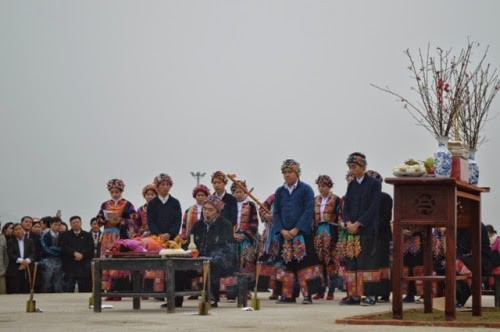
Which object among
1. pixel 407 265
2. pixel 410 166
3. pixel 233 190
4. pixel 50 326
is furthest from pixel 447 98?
pixel 233 190

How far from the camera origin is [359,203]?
14875mm

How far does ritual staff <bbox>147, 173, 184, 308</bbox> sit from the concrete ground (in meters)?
1.97

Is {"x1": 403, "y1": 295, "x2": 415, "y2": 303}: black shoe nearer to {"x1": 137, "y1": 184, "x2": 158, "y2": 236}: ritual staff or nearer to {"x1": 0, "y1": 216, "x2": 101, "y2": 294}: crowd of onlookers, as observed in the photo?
{"x1": 137, "y1": 184, "x2": 158, "y2": 236}: ritual staff

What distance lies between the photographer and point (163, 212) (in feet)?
53.2

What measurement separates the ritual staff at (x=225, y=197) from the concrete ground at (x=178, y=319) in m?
2.40

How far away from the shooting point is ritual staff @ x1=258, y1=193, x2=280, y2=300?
53.2 ft

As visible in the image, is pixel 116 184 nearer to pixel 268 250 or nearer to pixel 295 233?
pixel 268 250

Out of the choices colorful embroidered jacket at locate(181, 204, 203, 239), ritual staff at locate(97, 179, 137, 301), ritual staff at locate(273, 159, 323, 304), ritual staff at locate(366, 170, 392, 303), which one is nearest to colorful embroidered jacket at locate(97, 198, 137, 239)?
ritual staff at locate(97, 179, 137, 301)

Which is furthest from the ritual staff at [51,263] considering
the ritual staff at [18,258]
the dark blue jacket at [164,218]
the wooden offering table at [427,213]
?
the wooden offering table at [427,213]

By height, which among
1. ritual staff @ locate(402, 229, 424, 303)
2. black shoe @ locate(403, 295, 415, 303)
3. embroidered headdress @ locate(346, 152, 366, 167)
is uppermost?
embroidered headdress @ locate(346, 152, 366, 167)

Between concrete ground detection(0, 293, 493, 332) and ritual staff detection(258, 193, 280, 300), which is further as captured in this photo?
ritual staff detection(258, 193, 280, 300)

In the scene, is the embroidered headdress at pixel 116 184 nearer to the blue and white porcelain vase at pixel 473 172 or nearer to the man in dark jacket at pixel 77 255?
the man in dark jacket at pixel 77 255

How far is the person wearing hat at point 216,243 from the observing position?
556 inches

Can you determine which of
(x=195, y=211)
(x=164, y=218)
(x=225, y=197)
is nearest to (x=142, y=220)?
(x=195, y=211)
